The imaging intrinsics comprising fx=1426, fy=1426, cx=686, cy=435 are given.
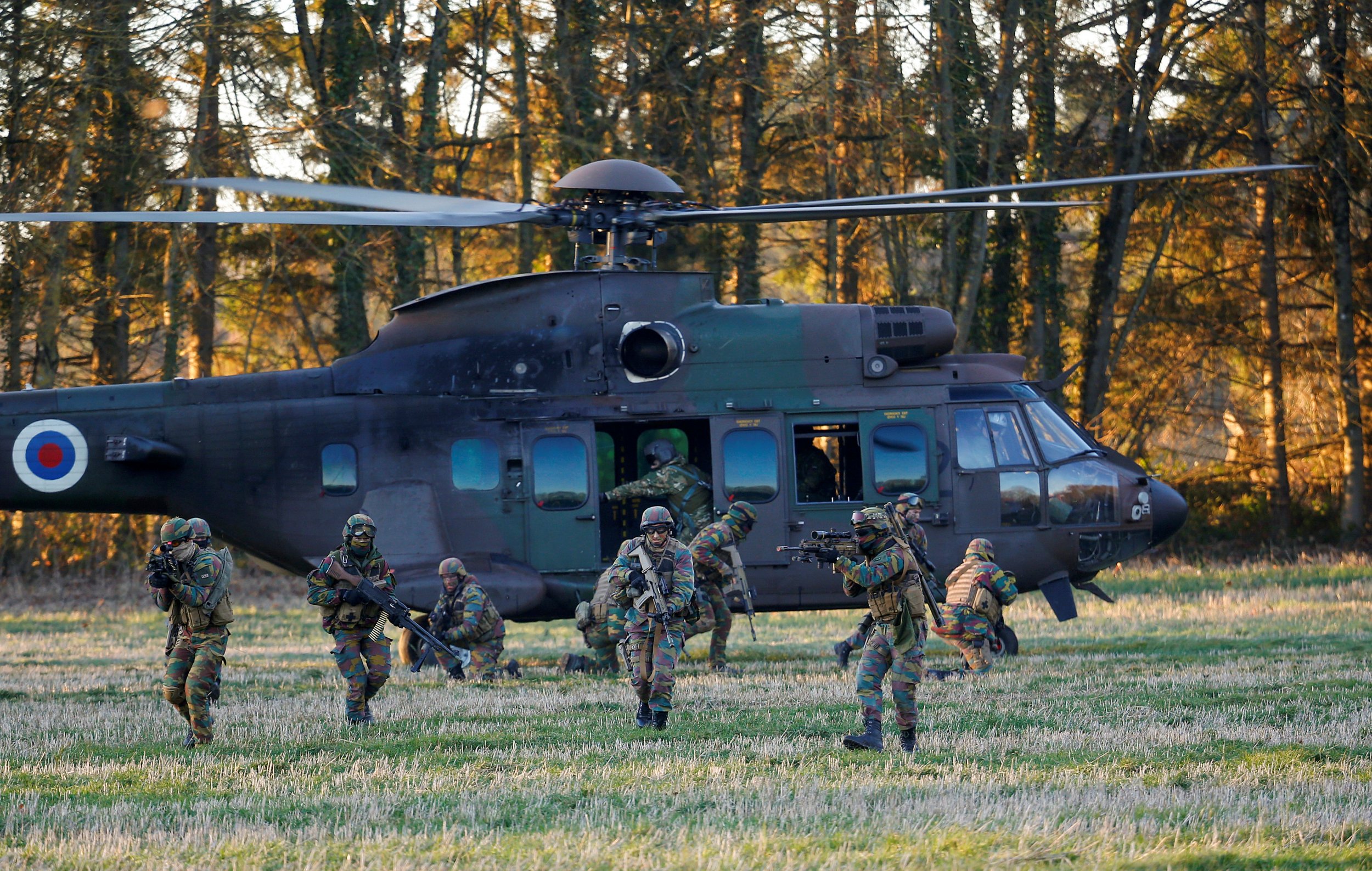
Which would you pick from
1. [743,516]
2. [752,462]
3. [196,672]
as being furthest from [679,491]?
[196,672]

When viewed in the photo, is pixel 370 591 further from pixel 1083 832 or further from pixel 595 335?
pixel 1083 832

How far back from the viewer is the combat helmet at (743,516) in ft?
42.0

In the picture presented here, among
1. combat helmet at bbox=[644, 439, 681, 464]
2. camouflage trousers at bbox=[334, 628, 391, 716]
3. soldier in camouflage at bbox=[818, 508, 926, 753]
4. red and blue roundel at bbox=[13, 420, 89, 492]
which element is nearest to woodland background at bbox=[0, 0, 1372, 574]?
red and blue roundel at bbox=[13, 420, 89, 492]

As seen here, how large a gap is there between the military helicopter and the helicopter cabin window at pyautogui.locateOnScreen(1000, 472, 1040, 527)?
0.02 meters

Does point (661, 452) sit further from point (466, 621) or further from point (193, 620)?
point (193, 620)

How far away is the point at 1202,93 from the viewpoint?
2800 cm

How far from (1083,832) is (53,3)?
22136mm

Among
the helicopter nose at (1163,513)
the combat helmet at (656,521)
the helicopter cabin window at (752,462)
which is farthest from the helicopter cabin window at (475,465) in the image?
the helicopter nose at (1163,513)

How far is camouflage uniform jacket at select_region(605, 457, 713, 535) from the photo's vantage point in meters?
13.7

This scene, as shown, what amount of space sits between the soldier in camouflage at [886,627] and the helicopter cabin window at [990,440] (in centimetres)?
500

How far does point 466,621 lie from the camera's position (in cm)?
1317

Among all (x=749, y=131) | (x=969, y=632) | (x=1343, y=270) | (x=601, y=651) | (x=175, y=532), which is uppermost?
(x=749, y=131)

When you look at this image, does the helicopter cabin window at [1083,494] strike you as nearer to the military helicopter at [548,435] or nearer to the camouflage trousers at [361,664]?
the military helicopter at [548,435]

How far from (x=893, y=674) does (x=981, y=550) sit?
13.7 feet
